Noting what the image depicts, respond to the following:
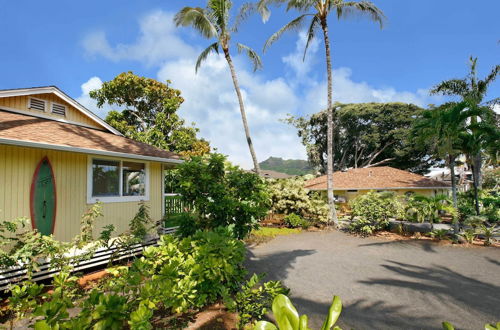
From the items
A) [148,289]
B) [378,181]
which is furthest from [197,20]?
[378,181]

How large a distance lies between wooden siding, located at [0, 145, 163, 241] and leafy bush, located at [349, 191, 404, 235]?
9.74m

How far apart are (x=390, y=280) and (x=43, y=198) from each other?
8624mm

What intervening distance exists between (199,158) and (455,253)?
9130 mm

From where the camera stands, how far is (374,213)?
11703 millimetres

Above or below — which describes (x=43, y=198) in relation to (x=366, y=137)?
below

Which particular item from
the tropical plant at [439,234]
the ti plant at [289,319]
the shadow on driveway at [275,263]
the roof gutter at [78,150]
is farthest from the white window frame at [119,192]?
the tropical plant at [439,234]

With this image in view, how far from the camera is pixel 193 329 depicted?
3545mm

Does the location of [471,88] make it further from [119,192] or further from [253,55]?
[119,192]

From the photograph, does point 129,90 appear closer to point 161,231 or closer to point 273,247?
point 161,231

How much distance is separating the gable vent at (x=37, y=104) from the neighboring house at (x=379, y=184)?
18.6 m

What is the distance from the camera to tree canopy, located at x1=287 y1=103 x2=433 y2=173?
3012 centimetres

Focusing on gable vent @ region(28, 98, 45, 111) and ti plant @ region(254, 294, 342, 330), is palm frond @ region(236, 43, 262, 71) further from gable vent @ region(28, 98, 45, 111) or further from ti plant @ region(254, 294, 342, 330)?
ti plant @ region(254, 294, 342, 330)

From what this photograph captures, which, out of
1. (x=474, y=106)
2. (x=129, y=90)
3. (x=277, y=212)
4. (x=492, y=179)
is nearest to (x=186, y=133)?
(x=129, y=90)

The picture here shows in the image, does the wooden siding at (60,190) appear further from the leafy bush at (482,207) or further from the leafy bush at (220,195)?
the leafy bush at (482,207)
